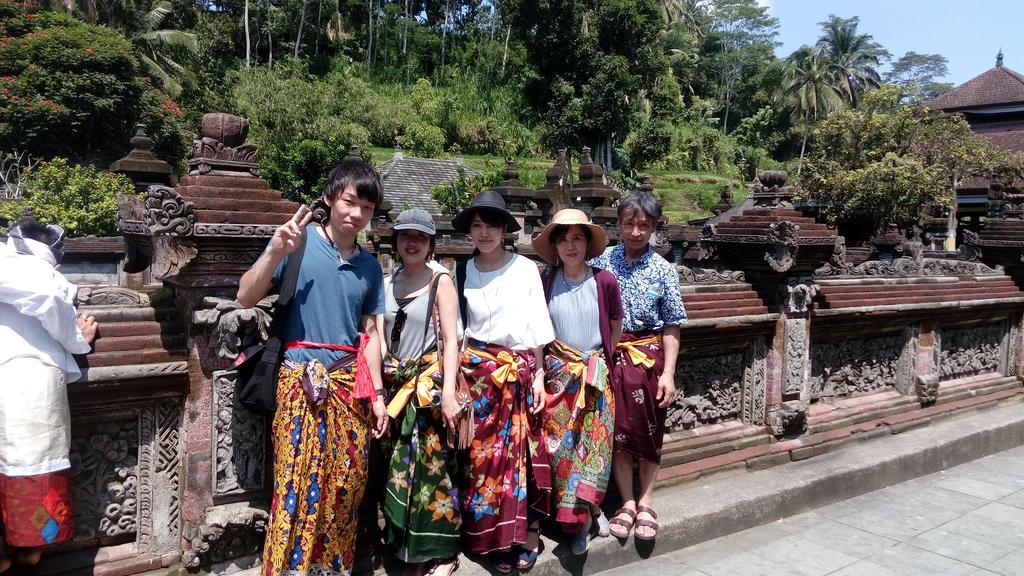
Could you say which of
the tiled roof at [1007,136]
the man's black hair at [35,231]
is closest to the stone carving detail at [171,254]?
the man's black hair at [35,231]

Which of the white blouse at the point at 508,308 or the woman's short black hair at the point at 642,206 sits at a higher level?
the woman's short black hair at the point at 642,206

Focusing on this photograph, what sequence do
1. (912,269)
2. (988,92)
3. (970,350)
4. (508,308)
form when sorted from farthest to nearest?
(988,92) < (970,350) < (912,269) < (508,308)

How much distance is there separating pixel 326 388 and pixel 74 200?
1489 centimetres

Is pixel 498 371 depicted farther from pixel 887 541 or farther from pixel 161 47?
pixel 161 47

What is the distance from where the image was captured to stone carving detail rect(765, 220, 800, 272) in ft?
14.0

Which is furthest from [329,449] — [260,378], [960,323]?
[960,323]

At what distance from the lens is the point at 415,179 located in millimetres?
26234

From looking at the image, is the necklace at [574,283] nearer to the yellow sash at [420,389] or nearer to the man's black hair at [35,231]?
the yellow sash at [420,389]

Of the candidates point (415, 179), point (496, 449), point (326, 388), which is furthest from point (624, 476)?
point (415, 179)

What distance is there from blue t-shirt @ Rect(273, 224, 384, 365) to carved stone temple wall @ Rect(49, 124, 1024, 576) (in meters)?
0.17

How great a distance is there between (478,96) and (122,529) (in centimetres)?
4465

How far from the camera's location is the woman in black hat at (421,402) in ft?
9.03

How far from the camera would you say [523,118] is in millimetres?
44062

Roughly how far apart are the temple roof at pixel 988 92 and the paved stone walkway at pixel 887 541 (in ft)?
112
